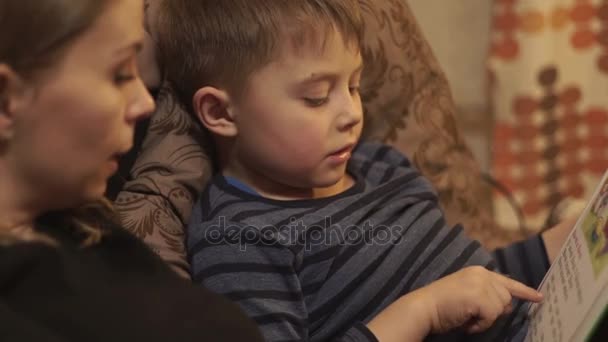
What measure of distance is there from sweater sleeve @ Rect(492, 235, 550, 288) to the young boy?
0.13 m

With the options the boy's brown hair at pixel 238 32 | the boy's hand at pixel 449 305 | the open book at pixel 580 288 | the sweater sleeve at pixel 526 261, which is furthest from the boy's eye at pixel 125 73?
the sweater sleeve at pixel 526 261

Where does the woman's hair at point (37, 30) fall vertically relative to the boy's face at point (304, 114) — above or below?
above

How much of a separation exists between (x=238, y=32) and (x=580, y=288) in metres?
0.55

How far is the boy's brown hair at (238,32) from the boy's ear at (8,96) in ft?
1.30

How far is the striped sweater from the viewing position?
1.00 meters

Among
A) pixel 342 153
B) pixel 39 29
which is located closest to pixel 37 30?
pixel 39 29

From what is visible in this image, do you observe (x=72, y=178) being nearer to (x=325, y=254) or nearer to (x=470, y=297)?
(x=325, y=254)

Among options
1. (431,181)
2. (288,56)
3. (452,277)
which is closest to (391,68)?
(431,181)

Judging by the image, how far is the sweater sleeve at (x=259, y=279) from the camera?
0.97m

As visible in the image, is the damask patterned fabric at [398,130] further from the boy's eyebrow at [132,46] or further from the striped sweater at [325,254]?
the boy's eyebrow at [132,46]

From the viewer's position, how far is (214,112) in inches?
44.7

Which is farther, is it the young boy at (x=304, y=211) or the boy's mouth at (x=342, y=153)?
the boy's mouth at (x=342, y=153)

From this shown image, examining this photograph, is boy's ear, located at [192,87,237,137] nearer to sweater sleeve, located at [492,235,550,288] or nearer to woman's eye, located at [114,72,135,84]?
woman's eye, located at [114,72,135,84]

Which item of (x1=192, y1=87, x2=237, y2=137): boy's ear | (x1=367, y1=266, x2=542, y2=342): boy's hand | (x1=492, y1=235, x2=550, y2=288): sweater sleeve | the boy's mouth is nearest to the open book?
(x1=367, y1=266, x2=542, y2=342): boy's hand
